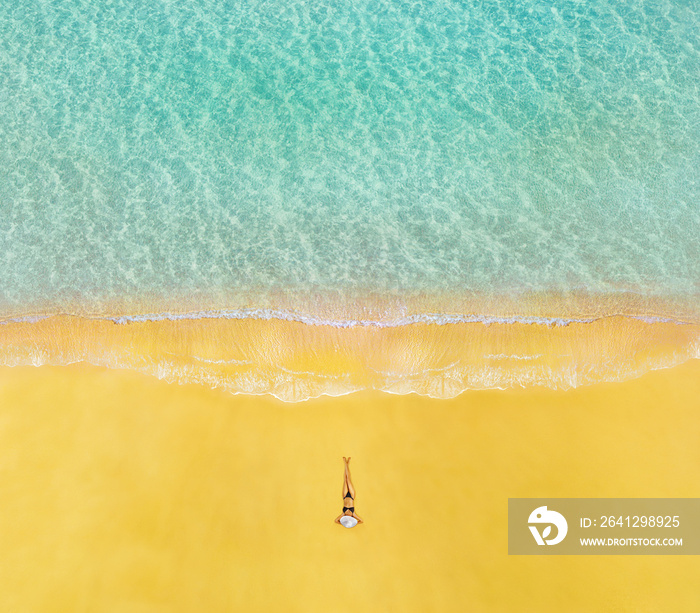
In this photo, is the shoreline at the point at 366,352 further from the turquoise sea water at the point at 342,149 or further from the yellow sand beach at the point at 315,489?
the turquoise sea water at the point at 342,149

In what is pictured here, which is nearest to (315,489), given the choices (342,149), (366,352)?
(366,352)

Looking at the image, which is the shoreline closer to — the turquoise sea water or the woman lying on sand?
the turquoise sea water

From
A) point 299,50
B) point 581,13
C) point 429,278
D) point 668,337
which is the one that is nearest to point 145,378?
point 429,278

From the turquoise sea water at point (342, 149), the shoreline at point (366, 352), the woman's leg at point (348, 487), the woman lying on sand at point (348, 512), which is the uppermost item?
the turquoise sea water at point (342, 149)

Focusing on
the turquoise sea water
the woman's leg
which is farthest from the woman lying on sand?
the turquoise sea water

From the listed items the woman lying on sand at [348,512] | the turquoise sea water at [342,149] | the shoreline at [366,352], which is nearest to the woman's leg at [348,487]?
the woman lying on sand at [348,512]

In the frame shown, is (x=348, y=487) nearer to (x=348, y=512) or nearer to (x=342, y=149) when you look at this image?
(x=348, y=512)

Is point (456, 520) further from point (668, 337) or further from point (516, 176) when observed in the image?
point (516, 176)
